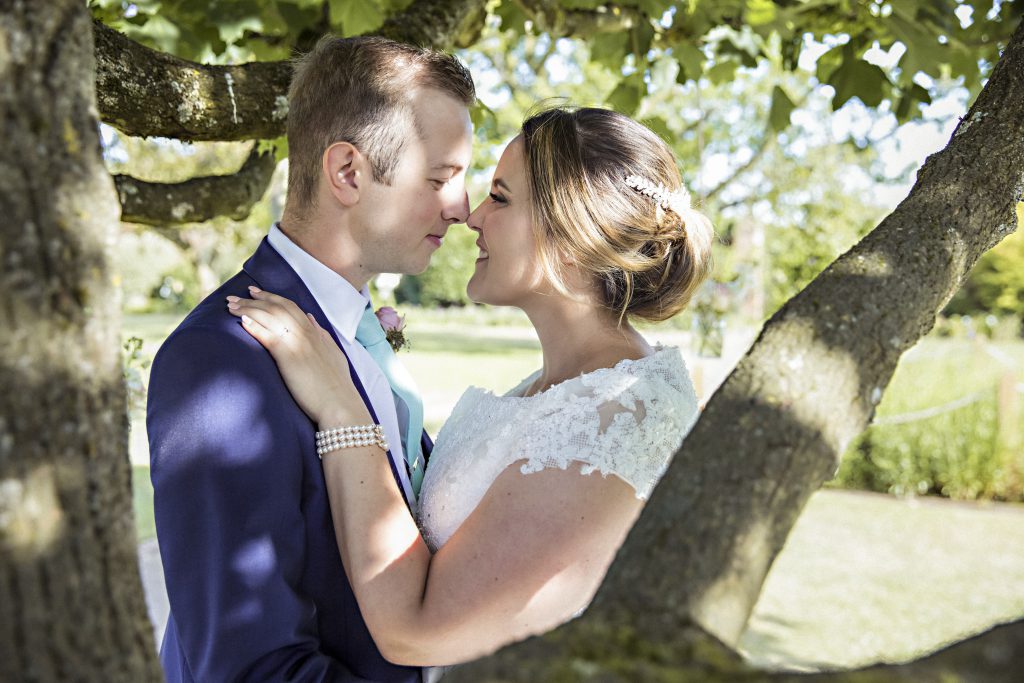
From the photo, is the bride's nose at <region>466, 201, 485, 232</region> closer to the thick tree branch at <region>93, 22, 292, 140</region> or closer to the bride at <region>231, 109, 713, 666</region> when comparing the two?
the bride at <region>231, 109, 713, 666</region>

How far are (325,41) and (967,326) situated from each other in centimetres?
1404

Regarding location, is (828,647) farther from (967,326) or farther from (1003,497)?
(967,326)

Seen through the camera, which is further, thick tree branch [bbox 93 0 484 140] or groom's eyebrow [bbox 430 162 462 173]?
groom's eyebrow [bbox 430 162 462 173]

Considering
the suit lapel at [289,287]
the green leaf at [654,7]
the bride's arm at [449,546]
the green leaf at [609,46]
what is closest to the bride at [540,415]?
the bride's arm at [449,546]

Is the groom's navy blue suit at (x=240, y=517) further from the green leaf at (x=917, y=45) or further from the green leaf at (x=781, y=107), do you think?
the green leaf at (x=781, y=107)

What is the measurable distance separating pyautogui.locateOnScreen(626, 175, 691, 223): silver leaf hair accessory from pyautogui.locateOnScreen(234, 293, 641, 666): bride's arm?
0.91m

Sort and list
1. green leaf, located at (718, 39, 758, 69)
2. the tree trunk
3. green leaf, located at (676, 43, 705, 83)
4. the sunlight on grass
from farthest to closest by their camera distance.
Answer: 1. the sunlight on grass
2. green leaf, located at (718, 39, 758, 69)
3. green leaf, located at (676, 43, 705, 83)
4. the tree trunk

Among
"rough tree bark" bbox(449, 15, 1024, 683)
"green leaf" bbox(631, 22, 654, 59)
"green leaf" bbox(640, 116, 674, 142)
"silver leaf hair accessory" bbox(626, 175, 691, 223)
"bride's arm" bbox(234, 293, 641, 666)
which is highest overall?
"rough tree bark" bbox(449, 15, 1024, 683)

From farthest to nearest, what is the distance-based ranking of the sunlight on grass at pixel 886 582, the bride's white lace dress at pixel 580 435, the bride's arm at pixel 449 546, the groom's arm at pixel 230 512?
the sunlight on grass at pixel 886 582 < the bride's white lace dress at pixel 580 435 < the bride's arm at pixel 449 546 < the groom's arm at pixel 230 512

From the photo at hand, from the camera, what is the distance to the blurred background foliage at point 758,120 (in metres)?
3.70

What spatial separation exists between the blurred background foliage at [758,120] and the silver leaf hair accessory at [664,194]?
30cm

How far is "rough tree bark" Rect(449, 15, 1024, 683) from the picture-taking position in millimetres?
708

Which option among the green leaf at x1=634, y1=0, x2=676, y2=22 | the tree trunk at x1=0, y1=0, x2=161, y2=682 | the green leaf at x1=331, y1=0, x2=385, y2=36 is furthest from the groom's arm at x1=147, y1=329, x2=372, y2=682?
the green leaf at x1=634, y1=0, x2=676, y2=22

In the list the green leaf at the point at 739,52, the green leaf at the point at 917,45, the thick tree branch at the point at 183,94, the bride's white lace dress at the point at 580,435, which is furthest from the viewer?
the green leaf at the point at 739,52
